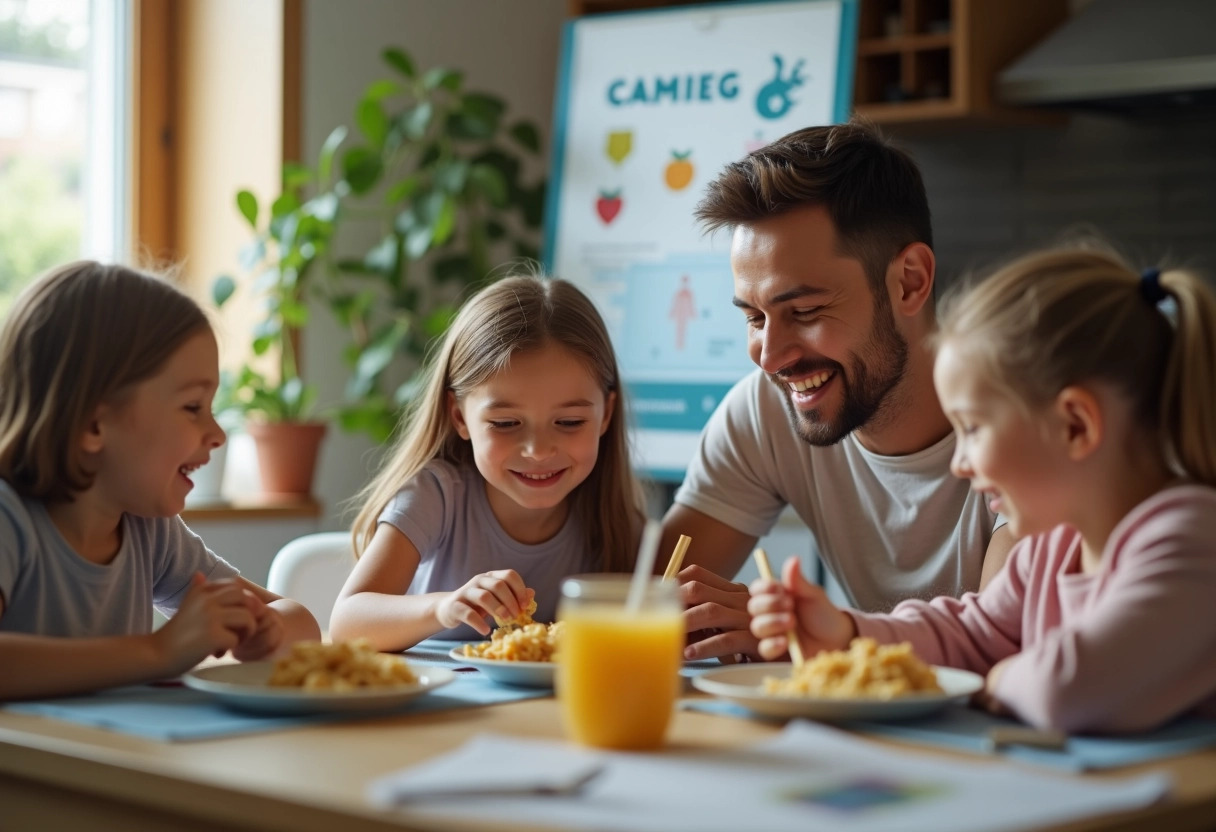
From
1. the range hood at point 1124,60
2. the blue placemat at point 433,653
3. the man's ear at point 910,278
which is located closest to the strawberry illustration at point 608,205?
the range hood at point 1124,60

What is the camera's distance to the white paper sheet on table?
0.78m

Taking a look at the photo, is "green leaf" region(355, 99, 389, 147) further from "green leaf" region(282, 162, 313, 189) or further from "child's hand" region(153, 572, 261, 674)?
"child's hand" region(153, 572, 261, 674)

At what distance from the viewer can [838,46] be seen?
2.95 meters

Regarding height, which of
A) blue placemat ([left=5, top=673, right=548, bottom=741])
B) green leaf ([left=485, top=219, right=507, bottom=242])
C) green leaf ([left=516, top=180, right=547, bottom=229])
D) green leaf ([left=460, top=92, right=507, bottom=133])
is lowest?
blue placemat ([left=5, top=673, right=548, bottom=741])

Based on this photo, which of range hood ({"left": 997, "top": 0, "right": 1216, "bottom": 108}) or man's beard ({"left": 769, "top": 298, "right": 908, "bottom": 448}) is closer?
man's beard ({"left": 769, "top": 298, "right": 908, "bottom": 448})

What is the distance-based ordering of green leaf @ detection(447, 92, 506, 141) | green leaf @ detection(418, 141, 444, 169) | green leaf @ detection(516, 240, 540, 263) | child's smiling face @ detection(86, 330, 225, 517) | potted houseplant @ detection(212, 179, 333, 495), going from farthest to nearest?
green leaf @ detection(516, 240, 540, 263), green leaf @ detection(418, 141, 444, 169), green leaf @ detection(447, 92, 506, 141), potted houseplant @ detection(212, 179, 333, 495), child's smiling face @ detection(86, 330, 225, 517)

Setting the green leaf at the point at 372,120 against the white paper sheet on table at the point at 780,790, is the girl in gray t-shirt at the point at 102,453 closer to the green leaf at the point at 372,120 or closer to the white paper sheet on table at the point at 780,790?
the white paper sheet on table at the point at 780,790

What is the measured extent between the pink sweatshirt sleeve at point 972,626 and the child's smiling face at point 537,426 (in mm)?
533

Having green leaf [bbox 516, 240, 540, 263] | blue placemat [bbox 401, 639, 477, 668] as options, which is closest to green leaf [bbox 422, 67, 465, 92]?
green leaf [bbox 516, 240, 540, 263]

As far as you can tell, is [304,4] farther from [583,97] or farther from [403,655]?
[403,655]

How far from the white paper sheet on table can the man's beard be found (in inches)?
32.0

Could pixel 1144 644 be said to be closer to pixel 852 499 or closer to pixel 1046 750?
pixel 1046 750

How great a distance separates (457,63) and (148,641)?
8.90 feet

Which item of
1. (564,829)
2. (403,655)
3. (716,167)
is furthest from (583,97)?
(564,829)
